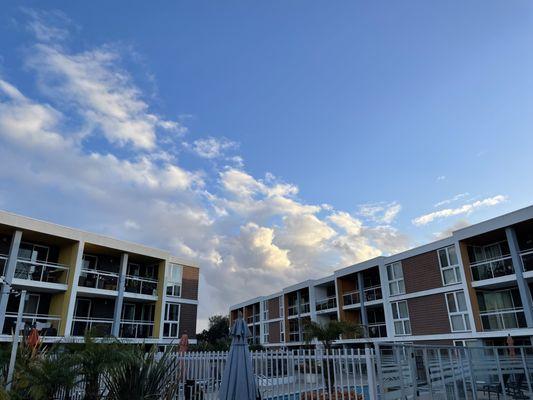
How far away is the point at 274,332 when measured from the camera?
44656 millimetres

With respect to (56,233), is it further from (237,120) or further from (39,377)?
(39,377)

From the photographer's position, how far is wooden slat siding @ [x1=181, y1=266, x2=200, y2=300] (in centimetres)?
2844

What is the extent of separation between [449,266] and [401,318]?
5508 millimetres

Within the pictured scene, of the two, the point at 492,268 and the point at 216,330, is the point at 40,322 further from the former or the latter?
the point at 216,330

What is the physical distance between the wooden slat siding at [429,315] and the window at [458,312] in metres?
0.33

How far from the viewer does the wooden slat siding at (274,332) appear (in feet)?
143

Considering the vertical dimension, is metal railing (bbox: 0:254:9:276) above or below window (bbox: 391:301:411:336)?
above

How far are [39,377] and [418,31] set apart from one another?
14.1m

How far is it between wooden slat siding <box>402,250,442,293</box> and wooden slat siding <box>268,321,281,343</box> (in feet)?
70.5

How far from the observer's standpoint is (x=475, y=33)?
1162cm

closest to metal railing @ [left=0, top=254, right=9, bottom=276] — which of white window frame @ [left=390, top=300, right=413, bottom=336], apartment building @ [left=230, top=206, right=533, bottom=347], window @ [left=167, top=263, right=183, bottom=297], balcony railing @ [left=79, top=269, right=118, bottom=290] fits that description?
balcony railing @ [left=79, top=269, right=118, bottom=290]

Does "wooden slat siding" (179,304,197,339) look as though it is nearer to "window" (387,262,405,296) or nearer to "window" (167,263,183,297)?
"window" (167,263,183,297)

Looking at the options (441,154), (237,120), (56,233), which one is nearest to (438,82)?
(441,154)

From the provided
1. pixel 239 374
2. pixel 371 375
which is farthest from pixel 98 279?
pixel 371 375
